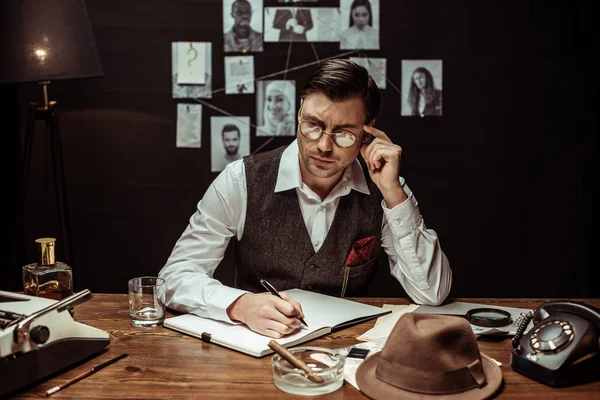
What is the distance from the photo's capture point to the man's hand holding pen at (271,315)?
1676 mm

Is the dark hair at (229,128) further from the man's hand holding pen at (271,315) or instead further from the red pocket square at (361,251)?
the man's hand holding pen at (271,315)

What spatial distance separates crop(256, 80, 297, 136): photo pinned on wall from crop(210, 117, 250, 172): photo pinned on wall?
7cm

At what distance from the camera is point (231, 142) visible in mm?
3527

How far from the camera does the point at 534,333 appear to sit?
4.90ft

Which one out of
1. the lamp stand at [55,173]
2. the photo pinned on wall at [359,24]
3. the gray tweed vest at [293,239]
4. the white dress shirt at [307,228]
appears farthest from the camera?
the photo pinned on wall at [359,24]

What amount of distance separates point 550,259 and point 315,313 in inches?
85.1

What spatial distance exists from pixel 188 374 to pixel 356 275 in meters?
1.01

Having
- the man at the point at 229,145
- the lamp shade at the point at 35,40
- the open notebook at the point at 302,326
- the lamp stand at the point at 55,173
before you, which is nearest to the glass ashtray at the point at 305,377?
the open notebook at the point at 302,326

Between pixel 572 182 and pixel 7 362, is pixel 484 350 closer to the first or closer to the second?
pixel 7 362

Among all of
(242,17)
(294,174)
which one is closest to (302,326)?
(294,174)

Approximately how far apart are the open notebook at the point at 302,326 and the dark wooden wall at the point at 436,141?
5.52 feet

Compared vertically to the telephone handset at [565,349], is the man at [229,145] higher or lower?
higher

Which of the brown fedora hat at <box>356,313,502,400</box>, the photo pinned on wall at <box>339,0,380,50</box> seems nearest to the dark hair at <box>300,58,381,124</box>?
the brown fedora hat at <box>356,313,502,400</box>

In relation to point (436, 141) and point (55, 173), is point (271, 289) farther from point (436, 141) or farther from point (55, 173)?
point (436, 141)
